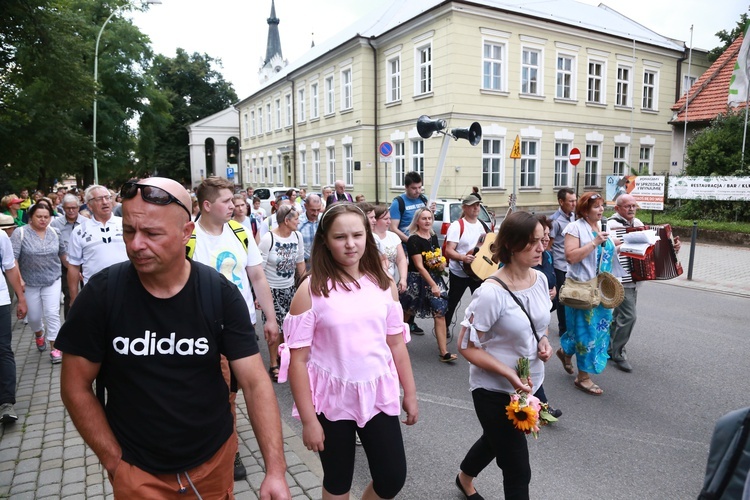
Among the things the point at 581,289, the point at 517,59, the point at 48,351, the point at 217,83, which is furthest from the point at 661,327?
the point at 217,83

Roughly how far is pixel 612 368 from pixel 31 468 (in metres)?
5.48

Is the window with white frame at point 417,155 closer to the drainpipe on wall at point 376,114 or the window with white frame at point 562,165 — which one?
the drainpipe on wall at point 376,114

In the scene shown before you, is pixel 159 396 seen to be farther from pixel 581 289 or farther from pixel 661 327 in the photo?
pixel 661 327

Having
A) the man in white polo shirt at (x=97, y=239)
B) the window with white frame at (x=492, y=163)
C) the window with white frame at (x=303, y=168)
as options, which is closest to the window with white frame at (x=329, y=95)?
the window with white frame at (x=303, y=168)

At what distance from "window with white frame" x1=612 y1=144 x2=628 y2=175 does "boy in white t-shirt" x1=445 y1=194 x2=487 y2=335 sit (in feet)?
83.6

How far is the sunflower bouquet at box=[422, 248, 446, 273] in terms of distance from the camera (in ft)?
20.3

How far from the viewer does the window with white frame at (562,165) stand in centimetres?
2630

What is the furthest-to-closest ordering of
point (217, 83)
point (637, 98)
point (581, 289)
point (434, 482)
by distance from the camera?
point (217, 83)
point (637, 98)
point (581, 289)
point (434, 482)

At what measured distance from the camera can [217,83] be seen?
208 ft

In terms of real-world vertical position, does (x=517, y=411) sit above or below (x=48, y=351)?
above

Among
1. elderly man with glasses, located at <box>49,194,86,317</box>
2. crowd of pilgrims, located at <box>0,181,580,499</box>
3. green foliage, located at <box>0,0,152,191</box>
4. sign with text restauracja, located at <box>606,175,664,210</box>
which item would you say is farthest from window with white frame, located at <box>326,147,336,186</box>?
crowd of pilgrims, located at <box>0,181,580,499</box>

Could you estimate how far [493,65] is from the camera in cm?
2391

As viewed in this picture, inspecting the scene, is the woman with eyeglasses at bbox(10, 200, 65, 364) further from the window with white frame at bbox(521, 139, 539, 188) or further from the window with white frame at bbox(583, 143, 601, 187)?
the window with white frame at bbox(583, 143, 601, 187)

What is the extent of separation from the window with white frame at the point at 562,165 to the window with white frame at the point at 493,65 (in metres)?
4.66
